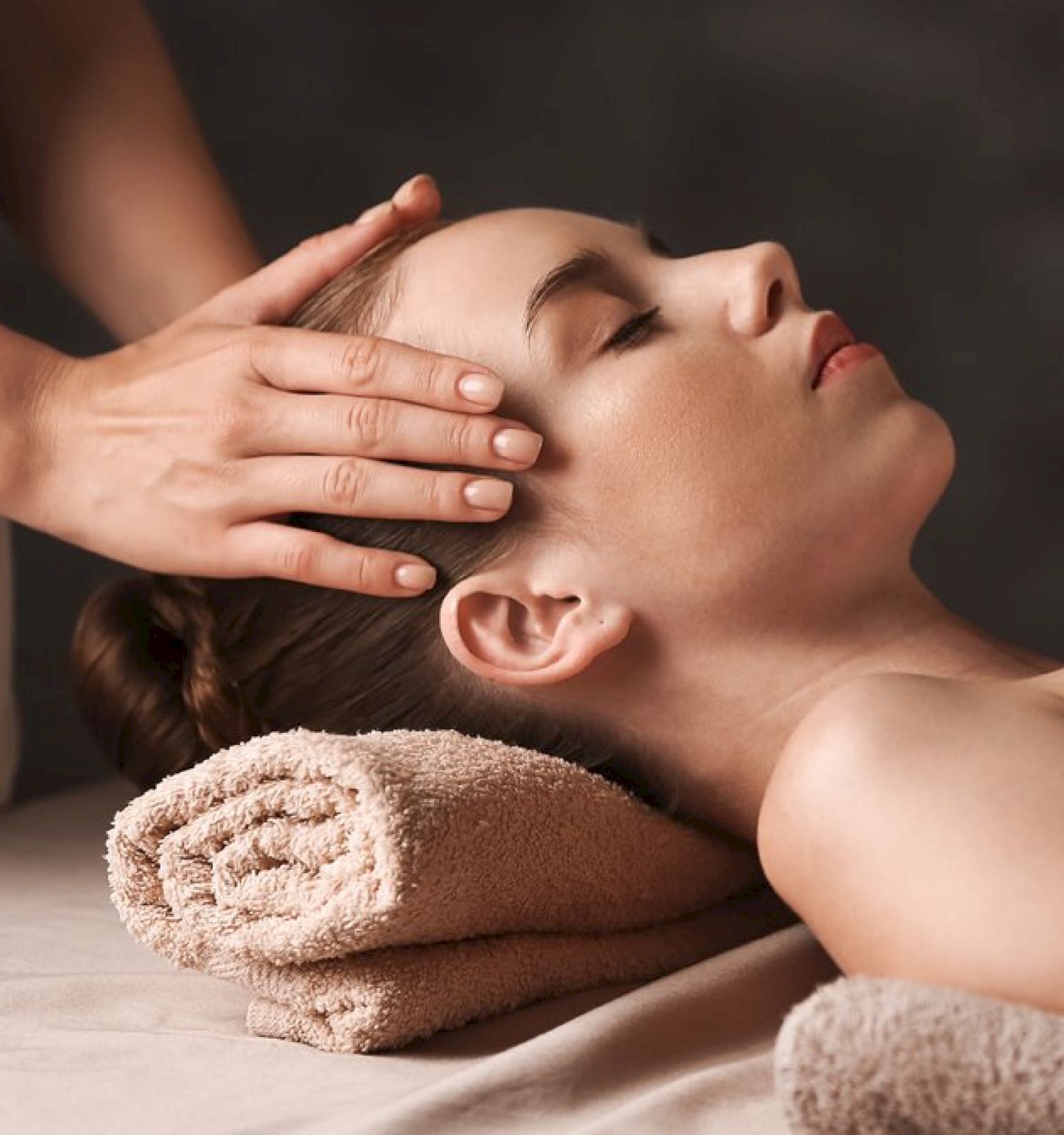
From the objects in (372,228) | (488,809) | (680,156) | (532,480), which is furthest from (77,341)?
(488,809)

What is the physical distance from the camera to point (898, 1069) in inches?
36.4

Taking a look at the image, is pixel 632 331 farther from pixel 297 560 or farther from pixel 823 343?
pixel 297 560

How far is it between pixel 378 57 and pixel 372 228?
1.39 metres

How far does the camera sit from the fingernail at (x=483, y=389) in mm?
1395

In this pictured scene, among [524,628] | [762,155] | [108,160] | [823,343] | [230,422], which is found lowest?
[762,155]

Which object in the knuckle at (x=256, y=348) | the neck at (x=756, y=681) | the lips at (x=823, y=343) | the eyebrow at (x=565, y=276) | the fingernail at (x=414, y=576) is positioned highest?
the knuckle at (x=256, y=348)

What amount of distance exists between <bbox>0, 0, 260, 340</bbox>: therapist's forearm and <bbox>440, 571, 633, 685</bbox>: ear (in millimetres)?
699

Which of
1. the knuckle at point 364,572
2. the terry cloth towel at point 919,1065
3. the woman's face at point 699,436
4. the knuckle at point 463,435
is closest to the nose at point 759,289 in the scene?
the woman's face at point 699,436

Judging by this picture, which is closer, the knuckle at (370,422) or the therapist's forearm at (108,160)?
the knuckle at (370,422)

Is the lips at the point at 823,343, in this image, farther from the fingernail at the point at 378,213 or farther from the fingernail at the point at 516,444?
the fingernail at the point at 378,213

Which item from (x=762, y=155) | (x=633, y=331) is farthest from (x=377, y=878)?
(x=762, y=155)

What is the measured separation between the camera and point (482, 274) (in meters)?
1.48

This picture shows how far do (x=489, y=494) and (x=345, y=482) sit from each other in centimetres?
11

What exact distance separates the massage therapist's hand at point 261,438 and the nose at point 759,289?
0.65ft
